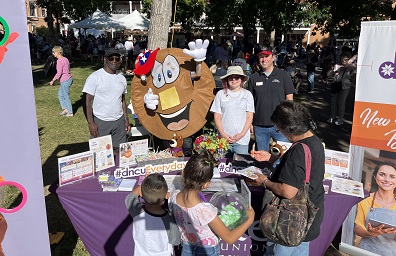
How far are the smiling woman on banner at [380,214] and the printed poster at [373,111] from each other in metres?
0.02

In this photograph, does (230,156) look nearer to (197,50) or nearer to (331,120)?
(197,50)

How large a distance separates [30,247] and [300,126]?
6.35 feet

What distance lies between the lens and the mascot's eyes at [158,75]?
390 centimetres

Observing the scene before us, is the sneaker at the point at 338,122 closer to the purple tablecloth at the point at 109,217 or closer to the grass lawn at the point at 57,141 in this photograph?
the purple tablecloth at the point at 109,217

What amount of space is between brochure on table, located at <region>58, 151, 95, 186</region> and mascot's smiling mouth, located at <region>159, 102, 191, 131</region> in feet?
3.74

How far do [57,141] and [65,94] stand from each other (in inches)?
78.5

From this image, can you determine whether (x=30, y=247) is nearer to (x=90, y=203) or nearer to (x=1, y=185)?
(x=1, y=185)

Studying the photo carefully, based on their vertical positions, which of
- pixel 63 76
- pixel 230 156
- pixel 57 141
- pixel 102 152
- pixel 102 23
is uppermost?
pixel 102 23

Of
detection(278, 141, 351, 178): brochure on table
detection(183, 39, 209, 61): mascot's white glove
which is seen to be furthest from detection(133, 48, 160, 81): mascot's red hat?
detection(278, 141, 351, 178): brochure on table

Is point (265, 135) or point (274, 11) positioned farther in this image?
point (274, 11)

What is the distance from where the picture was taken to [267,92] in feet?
13.3

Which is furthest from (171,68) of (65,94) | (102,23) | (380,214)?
(102,23)

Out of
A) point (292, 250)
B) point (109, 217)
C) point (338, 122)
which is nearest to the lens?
point (292, 250)

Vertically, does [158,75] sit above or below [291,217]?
above
